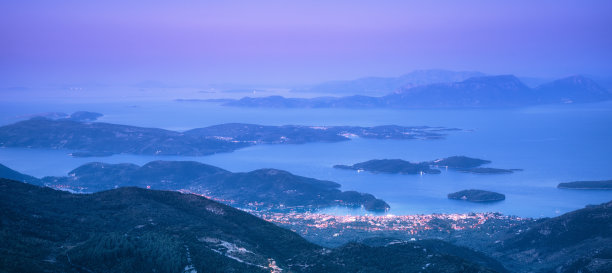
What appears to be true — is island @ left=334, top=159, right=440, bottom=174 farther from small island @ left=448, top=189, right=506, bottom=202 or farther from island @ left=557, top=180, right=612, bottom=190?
island @ left=557, top=180, right=612, bottom=190

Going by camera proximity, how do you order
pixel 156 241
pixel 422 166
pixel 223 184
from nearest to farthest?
pixel 156 241
pixel 223 184
pixel 422 166

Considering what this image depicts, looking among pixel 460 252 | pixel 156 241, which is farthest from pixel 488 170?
pixel 156 241

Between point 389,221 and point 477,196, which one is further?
point 477,196

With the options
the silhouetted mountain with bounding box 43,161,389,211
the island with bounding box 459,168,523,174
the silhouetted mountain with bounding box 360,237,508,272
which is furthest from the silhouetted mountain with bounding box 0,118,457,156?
the silhouetted mountain with bounding box 360,237,508,272

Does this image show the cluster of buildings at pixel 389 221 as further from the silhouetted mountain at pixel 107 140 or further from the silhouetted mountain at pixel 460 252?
the silhouetted mountain at pixel 107 140

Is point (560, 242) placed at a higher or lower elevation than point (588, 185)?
lower

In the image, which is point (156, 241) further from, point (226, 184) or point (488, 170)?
point (488, 170)

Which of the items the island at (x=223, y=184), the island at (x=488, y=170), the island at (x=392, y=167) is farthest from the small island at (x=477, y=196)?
the island at (x=488, y=170)
